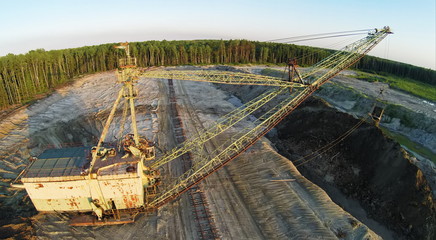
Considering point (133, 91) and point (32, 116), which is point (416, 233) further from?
point (32, 116)

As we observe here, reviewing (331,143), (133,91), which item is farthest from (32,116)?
(331,143)

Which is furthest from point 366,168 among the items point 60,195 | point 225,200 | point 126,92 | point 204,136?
point 60,195

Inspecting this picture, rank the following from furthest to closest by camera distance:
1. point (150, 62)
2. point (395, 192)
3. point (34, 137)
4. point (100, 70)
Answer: point (150, 62), point (100, 70), point (34, 137), point (395, 192)

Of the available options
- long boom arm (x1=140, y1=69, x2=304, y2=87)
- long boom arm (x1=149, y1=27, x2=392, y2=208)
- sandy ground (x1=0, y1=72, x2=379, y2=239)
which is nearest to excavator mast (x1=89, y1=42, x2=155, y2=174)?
long boom arm (x1=140, y1=69, x2=304, y2=87)

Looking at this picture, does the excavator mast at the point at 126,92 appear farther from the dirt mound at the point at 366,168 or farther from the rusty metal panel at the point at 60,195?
the dirt mound at the point at 366,168

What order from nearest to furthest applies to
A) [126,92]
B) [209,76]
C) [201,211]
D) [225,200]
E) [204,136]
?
[201,211] → [126,92] → [225,200] → [209,76] → [204,136]

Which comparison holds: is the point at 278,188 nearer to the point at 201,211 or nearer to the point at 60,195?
the point at 201,211
